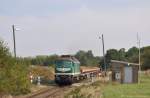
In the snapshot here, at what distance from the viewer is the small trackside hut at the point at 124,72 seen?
63.1 meters

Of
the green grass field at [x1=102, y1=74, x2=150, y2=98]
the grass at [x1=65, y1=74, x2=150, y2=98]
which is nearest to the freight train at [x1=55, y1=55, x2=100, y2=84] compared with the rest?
the green grass field at [x1=102, y1=74, x2=150, y2=98]

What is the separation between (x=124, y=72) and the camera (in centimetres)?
6412

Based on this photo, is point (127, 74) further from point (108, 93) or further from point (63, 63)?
point (108, 93)

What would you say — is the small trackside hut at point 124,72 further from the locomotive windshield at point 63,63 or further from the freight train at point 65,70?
the locomotive windshield at point 63,63

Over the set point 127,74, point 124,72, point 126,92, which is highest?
point 124,72

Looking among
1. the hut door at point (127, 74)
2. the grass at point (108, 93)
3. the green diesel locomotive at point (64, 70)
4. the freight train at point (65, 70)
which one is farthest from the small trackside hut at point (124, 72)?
the grass at point (108, 93)

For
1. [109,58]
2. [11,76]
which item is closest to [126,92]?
[11,76]

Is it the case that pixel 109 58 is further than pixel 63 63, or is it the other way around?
pixel 109 58

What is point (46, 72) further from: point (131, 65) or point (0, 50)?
point (0, 50)

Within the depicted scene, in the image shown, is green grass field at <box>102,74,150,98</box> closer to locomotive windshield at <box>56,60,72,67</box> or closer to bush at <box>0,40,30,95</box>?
bush at <box>0,40,30,95</box>

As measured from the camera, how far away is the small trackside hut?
63.1 metres

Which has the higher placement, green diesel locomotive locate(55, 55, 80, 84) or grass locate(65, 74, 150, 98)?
green diesel locomotive locate(55, 55, 80, 84)

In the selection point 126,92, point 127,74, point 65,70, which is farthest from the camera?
point 127,74

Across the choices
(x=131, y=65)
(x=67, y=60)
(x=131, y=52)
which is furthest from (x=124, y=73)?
(x=131, y=52)
